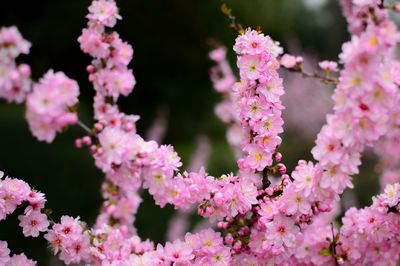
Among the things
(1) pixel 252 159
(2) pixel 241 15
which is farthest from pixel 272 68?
(2) pixel 241 15

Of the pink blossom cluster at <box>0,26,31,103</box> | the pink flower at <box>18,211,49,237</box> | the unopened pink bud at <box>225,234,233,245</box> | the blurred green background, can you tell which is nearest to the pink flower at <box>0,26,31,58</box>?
the pink blossom cluster at <box>0,26,31,103</box>

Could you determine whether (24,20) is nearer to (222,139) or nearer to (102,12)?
(222,139)

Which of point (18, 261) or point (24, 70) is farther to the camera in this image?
point (18, 261)

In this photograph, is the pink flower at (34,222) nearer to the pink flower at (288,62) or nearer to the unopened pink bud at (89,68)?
the unopened pink bud at (89,68)

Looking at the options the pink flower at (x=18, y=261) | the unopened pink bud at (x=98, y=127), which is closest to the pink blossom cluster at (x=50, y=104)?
the unopened pink bud at (x=98, y=127)

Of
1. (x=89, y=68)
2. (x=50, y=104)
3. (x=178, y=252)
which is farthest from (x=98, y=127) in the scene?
(x=178, y=252)

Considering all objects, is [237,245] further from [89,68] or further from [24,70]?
Answer: [24,70]

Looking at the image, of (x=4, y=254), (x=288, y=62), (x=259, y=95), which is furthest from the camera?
(x=288, y=62)
